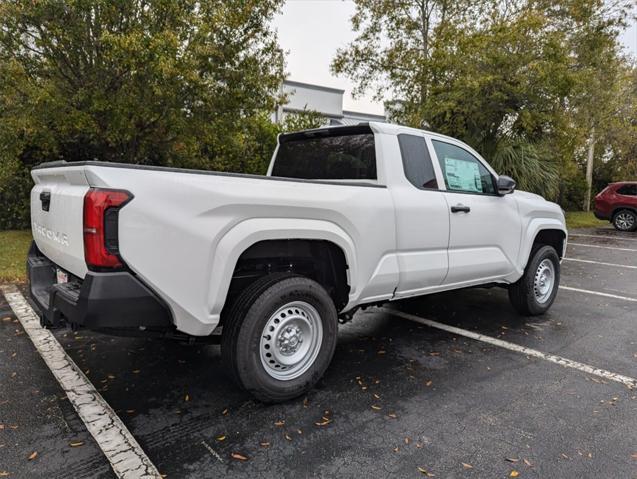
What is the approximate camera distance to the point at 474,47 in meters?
12.0

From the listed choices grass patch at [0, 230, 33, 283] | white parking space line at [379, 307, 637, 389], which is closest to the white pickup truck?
white parking space line at [379, 307, 637, 389]

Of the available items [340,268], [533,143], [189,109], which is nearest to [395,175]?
[340,268]

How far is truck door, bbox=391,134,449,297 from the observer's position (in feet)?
12.0

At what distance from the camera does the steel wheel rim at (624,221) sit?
51.2ft

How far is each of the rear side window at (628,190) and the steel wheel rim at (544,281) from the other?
13.1 meters

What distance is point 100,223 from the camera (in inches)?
92.9

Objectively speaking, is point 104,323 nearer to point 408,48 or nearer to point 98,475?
point 98,475

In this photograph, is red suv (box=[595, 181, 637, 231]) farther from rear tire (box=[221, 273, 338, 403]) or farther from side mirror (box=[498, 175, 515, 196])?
rear tire (box=[221, 273, 338, 403])

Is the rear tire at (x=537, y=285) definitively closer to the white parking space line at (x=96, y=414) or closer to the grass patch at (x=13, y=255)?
the white parking space line at (x=96, y=414)

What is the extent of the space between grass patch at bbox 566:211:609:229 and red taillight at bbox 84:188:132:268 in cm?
1712

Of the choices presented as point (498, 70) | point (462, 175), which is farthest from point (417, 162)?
point (498, 70)

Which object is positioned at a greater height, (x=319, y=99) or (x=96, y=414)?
(x=319, y=99)

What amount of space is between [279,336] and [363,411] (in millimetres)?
745

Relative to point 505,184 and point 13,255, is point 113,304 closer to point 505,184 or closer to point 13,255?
point 505,184
